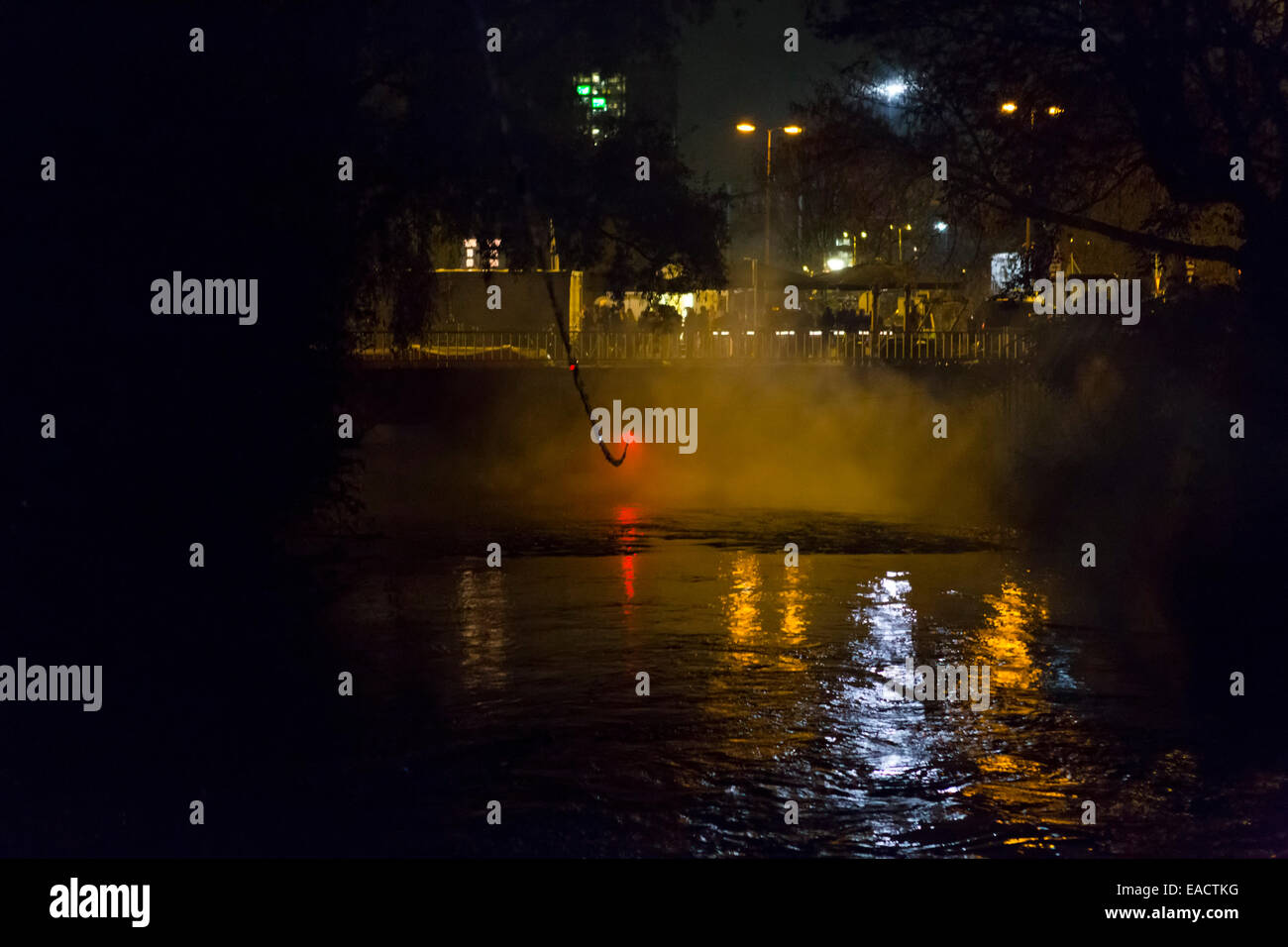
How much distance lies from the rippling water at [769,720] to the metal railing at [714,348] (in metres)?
15.9

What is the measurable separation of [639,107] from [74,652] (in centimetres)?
1298

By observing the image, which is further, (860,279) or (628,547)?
(860,279)

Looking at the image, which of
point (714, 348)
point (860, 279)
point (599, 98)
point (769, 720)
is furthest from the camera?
point (860, 279)

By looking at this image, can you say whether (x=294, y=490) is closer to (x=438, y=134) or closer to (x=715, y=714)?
(x=438, y=134)

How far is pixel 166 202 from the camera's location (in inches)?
553

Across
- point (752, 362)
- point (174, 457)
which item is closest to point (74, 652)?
point (174, 457)

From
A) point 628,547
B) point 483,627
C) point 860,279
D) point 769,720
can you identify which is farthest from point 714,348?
point 769,720

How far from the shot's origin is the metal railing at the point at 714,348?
107ft

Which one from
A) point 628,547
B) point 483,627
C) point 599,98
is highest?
point 599,98

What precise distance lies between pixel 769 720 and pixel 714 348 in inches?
948

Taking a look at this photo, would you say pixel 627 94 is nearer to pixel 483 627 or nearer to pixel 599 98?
pixel 599 98

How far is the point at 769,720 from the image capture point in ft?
32.5

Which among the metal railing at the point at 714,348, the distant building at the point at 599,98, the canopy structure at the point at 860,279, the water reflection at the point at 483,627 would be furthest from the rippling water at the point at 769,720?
the canopy structure at the point at 860,279
